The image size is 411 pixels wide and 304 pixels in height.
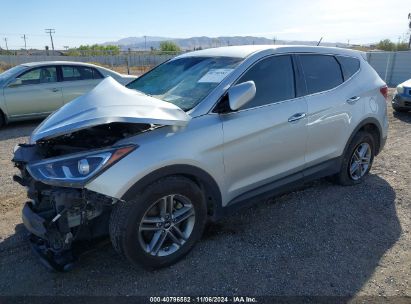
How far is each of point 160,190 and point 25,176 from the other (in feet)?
3.78

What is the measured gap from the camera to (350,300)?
2771mm

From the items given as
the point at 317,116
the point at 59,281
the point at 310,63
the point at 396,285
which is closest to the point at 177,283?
the point at 59,281

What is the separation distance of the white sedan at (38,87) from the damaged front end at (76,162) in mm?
5642

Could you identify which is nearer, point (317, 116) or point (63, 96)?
point (317, 116)

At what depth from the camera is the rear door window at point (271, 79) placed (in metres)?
3.51

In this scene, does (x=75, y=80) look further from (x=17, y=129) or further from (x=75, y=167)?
(x=75, y=167)

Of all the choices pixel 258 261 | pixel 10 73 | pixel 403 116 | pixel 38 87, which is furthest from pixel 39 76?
pixel 403 116

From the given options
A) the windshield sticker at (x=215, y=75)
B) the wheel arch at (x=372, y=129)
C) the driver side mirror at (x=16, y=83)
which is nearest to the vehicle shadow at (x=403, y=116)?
the wheel arch at (x=372, y=129)

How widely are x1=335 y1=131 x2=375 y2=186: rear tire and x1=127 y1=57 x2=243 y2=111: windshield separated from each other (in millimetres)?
2047

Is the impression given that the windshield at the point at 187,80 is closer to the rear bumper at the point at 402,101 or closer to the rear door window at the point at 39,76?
the rear door window at the point at 39,76

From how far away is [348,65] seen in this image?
4559 mm

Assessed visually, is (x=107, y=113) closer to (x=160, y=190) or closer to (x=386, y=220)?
(x=160, y=190)

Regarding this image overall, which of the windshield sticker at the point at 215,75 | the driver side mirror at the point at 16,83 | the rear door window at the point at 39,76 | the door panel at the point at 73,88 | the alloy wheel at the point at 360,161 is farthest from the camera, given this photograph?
the door panel at the point at 73,88

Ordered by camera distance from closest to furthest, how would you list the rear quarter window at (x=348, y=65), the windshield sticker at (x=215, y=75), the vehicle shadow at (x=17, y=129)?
the windshield sticker at (x=215, y=75) < the rear quarter window at (x=348, y=65) < the vehicle shadow at (x=17, y=129)
